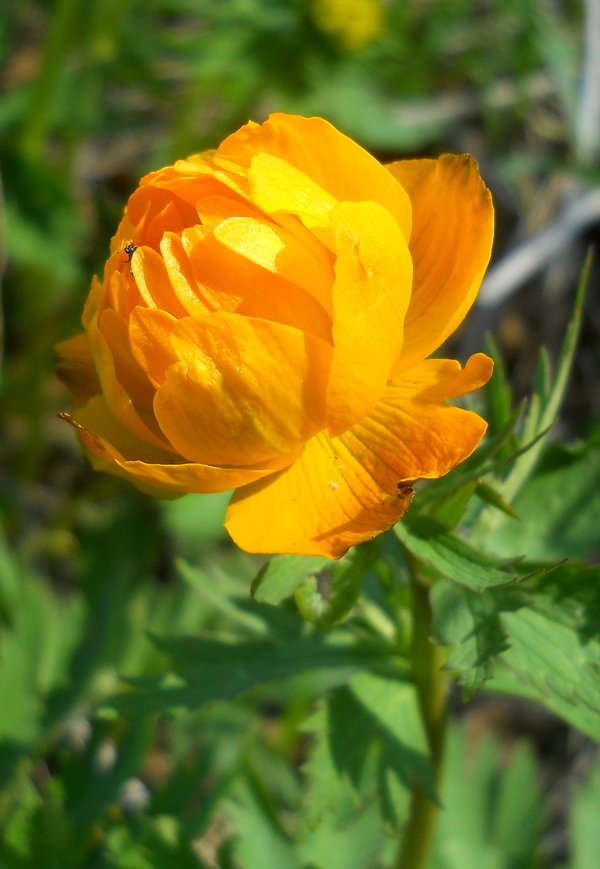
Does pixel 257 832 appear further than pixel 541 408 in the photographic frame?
Yes

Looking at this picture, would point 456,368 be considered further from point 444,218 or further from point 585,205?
point 585,205

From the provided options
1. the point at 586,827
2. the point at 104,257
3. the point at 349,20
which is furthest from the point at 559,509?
the point at 349,20

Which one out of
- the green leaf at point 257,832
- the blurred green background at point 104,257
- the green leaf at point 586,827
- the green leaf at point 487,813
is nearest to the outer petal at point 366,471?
the blurred green background at point 104,257

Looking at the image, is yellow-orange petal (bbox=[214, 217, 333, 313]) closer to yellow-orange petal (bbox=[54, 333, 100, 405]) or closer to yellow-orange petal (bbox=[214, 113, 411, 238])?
yellow-orange petal (bbox=[214, 113, 411, 238])

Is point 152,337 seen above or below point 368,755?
above

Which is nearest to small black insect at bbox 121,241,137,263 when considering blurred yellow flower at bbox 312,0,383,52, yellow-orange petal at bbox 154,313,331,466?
yellow-orange petal at bbox 154,313,331,466

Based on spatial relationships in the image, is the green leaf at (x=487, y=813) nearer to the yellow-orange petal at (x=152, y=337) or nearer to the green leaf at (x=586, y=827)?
the green leaf at (x=586, y=827)

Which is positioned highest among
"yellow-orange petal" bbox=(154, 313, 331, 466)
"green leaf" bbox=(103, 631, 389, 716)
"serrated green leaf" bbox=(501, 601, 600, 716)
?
"yellow-orange petal" bbox=(154, 313, 331, 466)

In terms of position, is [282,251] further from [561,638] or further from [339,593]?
[561,638]
